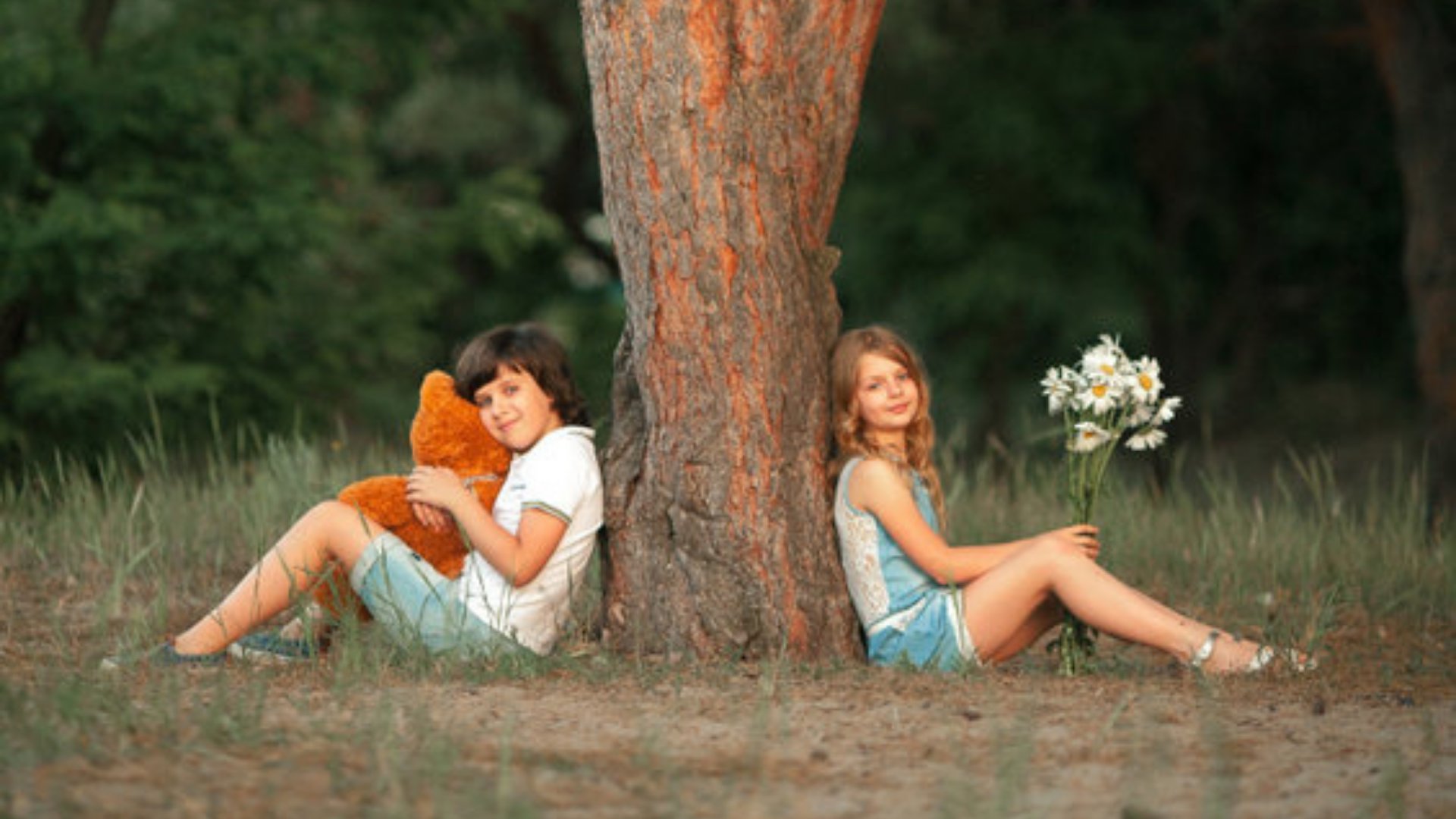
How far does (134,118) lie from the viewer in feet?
32.0

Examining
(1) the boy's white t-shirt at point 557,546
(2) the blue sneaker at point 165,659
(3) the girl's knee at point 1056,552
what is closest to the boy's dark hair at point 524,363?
(1) the boy's white t-shirt at point 557,546

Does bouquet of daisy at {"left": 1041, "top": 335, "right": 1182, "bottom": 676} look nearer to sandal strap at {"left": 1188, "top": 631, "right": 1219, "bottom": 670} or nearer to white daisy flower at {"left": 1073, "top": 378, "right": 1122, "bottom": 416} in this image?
white daisy flower at {"left": 1073, "top": 378, "right": 1122, "bottom": 416}

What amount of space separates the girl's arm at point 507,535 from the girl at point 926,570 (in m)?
0.89

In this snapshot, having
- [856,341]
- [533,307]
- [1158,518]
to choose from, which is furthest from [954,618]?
[533,307]

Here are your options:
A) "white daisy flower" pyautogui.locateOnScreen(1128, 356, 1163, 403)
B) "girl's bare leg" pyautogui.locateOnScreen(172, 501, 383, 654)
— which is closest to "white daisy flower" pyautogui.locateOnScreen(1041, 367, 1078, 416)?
"white daisy flower" pyautogui.locateOnScreen(1128, 356, 1163, 403)

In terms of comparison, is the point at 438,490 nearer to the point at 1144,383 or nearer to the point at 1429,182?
the point at 1144,383

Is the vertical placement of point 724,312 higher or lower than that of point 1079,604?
higher

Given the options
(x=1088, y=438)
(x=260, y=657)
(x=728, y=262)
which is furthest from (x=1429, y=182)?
(x=260, y=657)

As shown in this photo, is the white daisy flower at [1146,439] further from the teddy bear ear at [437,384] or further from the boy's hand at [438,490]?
the teddy bear ear at [437,384]

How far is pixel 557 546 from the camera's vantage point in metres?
5.16

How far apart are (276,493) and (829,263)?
2817 mm

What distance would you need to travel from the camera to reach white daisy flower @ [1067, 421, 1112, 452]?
507 centimetres

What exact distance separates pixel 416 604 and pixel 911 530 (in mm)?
1463

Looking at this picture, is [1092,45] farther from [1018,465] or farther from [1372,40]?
[1018,465]
